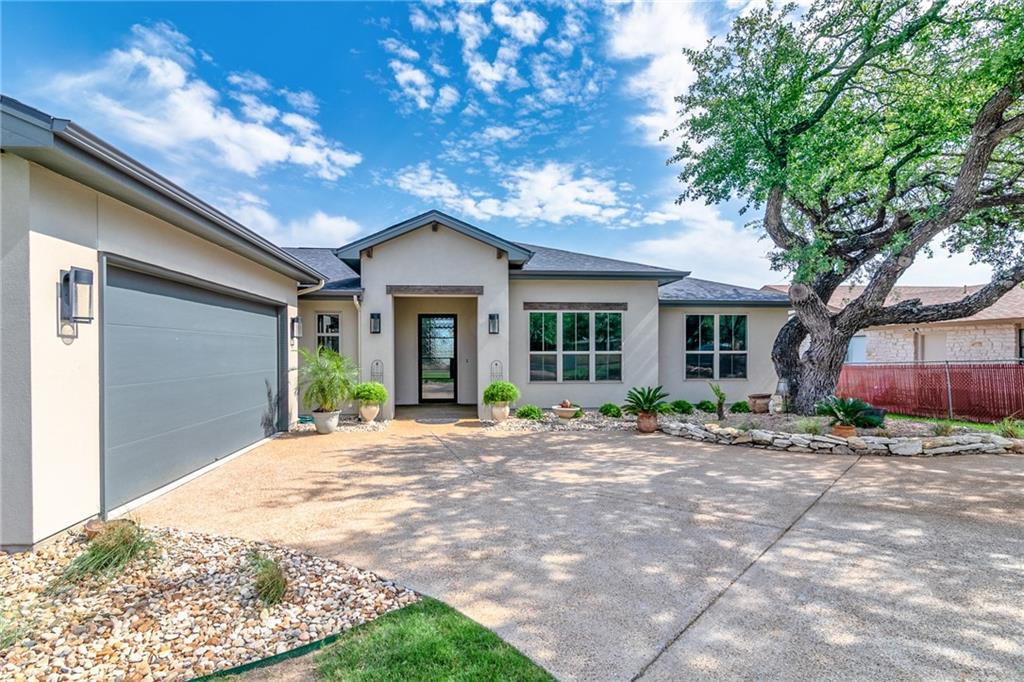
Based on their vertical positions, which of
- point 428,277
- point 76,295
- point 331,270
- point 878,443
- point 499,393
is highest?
point 331,270

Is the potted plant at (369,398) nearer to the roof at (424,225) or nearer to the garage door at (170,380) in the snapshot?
the garage door at (170,380)

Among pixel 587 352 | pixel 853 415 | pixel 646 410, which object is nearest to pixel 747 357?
pixel 587 352

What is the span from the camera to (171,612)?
3.12 m

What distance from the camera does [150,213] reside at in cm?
559

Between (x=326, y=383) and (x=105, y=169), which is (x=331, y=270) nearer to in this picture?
(x=326, y=383)

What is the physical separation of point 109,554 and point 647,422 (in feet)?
28.2

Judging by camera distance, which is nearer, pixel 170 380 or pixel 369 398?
pixel 170 380

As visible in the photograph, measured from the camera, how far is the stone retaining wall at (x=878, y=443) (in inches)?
302

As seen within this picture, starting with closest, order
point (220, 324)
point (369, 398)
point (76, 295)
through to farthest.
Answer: point (76, 295)
point (220, 324)
point (369, 398)

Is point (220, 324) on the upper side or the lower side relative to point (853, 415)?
upper

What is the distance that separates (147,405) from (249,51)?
7.37 metres

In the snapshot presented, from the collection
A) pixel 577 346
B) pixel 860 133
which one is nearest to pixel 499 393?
pixel 577 346

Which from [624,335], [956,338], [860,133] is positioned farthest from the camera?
[956,338]

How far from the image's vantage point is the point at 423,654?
2633 millimetres
